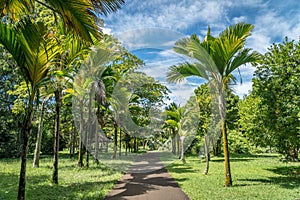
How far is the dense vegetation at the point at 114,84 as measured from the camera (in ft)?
13.9

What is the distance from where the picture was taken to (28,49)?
4.26 metres

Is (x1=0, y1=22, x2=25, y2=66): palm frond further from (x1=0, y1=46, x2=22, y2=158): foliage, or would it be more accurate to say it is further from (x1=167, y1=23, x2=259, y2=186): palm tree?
(x1=0, y1=46, x2=22, y2=158): foliage

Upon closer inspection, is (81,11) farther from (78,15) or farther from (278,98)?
(278,98)

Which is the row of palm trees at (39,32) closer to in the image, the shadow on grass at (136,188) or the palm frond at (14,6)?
the palm frond at (14,6)

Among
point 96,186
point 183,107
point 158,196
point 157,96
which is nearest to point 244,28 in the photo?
point 158,196

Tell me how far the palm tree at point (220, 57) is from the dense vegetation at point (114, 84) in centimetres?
3

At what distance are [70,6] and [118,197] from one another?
17.1 feet

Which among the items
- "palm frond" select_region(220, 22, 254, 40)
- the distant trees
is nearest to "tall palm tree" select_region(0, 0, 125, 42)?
"palm frond" select_region(220, 22, 254, 40)

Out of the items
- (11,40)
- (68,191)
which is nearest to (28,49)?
(11,40)

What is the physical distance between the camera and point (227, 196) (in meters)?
6.58

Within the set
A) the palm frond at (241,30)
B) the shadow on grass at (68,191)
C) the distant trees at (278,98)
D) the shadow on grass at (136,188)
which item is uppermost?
the palm frond at (241,30)

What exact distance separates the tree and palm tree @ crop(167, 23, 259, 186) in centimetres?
190

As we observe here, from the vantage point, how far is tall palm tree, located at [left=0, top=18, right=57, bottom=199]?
161 inches

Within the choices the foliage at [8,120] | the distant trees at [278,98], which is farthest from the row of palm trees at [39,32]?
the foliage at [8,120]
